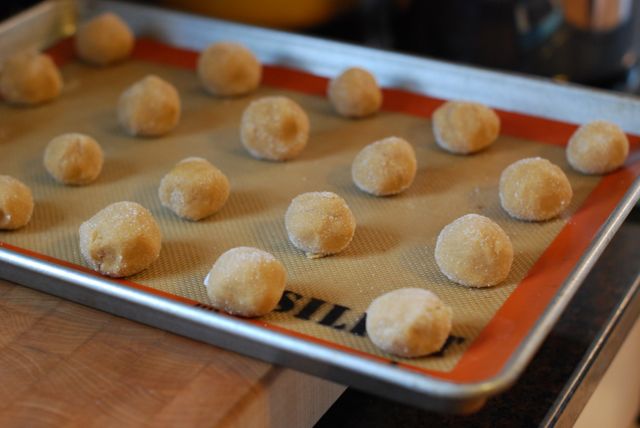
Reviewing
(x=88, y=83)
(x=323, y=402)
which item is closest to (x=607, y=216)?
(x=323, y=402)

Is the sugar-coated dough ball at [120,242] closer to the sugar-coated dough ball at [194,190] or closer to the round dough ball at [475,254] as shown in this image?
the sugar-coated dough ball at [194,190]

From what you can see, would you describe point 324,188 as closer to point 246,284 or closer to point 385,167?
point 385,167

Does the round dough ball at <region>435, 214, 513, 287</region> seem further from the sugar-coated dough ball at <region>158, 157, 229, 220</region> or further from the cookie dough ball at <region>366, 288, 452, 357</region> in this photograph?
the sugar-coated dough ball at <region>158, 157, 229, 220</region>

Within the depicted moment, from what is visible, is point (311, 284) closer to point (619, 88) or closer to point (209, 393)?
point (209, 393)

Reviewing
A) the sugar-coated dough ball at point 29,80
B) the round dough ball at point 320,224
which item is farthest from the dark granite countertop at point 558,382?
the sugar-coated dough ball at point 29,80

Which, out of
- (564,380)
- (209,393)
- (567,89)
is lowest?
(564,380)

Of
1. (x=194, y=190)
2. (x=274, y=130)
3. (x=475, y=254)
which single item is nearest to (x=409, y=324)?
(x=475, y=254)

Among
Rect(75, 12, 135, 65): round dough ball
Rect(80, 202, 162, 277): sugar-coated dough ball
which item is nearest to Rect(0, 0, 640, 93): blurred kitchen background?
Rect(75, 12, 135, 65): round dough ball
